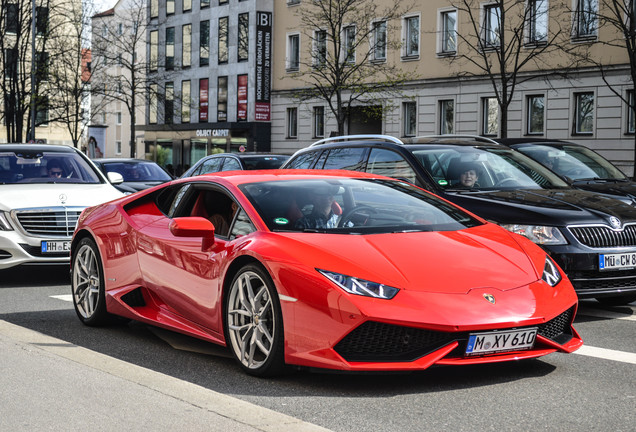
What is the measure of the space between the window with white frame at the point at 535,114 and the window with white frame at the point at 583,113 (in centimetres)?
153

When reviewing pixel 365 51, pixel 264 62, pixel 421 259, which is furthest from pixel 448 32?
pixel 421 259

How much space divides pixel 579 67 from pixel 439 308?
1274 inches

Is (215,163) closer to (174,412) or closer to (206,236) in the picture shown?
(206,236)

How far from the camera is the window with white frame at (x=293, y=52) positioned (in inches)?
2085

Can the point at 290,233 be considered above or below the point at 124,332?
above

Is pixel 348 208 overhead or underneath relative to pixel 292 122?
underneath

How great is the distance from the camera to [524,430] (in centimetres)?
475

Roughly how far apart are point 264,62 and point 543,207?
46.9m

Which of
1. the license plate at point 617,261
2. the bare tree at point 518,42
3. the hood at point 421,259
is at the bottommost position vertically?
the license plate at point 617,261

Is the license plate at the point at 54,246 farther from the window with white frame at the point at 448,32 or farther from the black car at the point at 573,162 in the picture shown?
the window with white frame at the point at 448,32

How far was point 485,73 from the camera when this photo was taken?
40062 mm

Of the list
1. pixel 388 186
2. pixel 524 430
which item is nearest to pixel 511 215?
pixel 388 186

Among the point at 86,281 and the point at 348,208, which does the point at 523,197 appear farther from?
the point at 86,281

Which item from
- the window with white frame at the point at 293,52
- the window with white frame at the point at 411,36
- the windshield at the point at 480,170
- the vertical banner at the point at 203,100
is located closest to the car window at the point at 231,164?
the windshield at the point at 480,170
